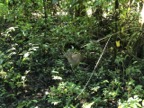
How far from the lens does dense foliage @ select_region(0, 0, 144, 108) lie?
9.60 feet

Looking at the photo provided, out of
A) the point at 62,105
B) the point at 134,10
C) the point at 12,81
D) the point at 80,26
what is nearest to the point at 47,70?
the point at 12,81

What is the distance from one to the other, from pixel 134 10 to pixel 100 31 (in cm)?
55

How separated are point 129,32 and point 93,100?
1298 millimetres

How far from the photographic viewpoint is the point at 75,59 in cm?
341

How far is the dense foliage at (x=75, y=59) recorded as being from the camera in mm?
2926

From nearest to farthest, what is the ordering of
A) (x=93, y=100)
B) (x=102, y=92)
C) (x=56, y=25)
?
(x=93, y=100) < (x=102, y=92) < (x=56, y=25)

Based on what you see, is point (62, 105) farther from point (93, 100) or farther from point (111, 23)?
point (111, 23)

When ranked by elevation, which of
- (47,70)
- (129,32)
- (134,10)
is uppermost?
(134,10)

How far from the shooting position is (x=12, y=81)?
10.6 feet

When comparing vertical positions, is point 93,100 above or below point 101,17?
below

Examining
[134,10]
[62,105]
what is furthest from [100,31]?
[62,105]

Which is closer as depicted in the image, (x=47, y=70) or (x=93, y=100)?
(x=93, y=100)

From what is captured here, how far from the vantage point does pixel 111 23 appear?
411 cm

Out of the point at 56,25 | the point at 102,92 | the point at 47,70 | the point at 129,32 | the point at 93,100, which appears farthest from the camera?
the point at 56,25
